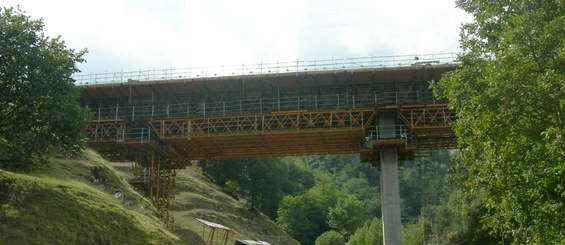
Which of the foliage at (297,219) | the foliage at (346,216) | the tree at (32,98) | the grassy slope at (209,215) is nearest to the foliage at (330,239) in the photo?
the foliage at (297,219)

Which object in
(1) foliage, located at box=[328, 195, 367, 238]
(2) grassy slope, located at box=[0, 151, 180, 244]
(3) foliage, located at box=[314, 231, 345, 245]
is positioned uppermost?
(2) grassy slope, located at box=[0, 151, 180, 244]

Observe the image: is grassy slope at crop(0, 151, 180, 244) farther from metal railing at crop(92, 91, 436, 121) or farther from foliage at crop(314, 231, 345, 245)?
foliage at crop(314, 231, 345, 245)

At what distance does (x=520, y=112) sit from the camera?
18.6 meters

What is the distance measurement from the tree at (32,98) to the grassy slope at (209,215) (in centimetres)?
1781

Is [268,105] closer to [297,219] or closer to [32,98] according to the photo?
[32,98]

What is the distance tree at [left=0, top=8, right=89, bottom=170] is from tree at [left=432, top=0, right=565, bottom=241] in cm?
1607

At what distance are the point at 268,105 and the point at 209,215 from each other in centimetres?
1546

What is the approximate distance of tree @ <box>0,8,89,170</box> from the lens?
2338cm

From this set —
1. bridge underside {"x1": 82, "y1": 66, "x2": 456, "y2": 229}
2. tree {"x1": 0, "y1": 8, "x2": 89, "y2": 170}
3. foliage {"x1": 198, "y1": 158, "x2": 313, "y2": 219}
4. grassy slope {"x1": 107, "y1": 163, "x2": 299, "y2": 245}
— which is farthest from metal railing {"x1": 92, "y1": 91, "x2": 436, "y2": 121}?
foliage {"x1": 198, "y1": 158, "x2": 313, "y2": 219}

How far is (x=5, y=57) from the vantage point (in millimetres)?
23359

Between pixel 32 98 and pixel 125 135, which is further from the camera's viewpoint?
pixel 125 135

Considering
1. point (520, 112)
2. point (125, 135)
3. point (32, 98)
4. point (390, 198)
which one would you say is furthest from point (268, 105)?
point (520, 112)

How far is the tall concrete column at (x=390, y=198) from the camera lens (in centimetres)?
3684

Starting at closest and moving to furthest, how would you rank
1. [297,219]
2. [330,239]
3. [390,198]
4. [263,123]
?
[390,198], [263,123], [330,239], [297,219]
